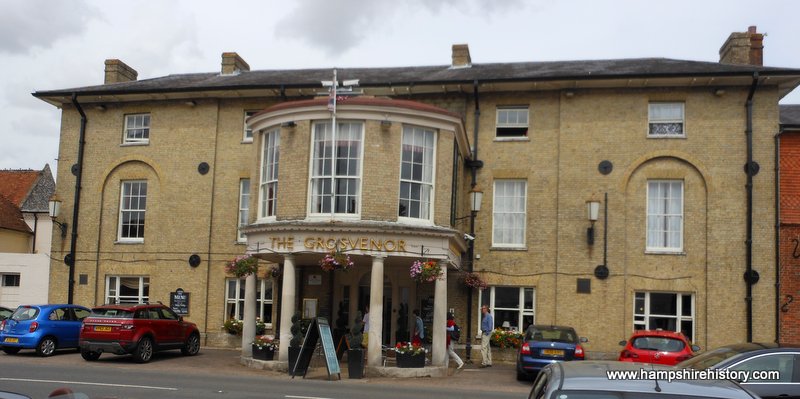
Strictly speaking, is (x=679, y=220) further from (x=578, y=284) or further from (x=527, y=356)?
(x=527, y=356)

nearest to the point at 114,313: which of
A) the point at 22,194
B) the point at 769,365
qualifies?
the point at 769,365

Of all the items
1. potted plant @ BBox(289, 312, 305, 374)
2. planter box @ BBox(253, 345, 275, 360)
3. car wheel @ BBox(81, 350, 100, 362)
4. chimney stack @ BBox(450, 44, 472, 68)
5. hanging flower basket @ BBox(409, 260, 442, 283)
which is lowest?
car wheel @ BBox(81, 350, 100, 362)

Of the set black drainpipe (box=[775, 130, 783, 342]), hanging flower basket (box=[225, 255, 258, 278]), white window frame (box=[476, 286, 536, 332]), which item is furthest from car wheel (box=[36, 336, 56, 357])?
black drainpipe (box=[775, 130, 783, 342])

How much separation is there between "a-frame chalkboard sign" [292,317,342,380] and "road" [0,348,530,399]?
35cm

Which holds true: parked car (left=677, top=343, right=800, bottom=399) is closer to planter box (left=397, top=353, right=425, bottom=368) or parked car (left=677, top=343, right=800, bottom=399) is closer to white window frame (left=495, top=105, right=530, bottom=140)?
planter box (left=397, top=353, right=425, bottom=368)

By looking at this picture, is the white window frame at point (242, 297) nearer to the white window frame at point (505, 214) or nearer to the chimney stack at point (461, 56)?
the white window frame at point (505, 214)

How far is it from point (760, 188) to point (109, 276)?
885 inches

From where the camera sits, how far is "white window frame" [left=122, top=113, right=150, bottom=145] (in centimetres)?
2781

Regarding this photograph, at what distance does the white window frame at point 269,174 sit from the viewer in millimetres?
20984

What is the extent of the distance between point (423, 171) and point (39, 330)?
11744 millimetres

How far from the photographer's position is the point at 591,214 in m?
23.3

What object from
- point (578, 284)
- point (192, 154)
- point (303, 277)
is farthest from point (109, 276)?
point (578, 284)

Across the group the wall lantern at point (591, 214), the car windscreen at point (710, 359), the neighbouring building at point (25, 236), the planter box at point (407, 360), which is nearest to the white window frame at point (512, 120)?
the wall lantern at point (591, 214)

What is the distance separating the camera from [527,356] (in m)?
18.5
